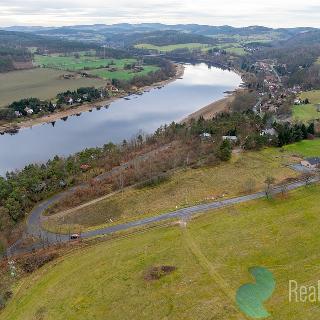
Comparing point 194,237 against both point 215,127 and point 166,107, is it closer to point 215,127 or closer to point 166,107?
point 215,127

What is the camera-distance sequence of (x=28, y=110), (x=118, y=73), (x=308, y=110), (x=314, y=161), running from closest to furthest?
(x=314, y=161) → (x=308, y=110) → (x=28, y=110) → (x=118, y=73)

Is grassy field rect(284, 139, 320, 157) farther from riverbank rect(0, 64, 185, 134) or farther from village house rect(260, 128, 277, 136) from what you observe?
riverbank rect(0, 64, 185, 134)

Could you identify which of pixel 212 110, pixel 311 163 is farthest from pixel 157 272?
pixel 212 110

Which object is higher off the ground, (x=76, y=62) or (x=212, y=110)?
(x=76, y=62)

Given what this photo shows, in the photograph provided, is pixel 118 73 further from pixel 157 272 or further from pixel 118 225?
pixel 157 272

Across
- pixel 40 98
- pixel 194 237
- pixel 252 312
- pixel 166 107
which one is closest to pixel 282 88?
pixel 166 107

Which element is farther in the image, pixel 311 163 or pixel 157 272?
pixel 311 163

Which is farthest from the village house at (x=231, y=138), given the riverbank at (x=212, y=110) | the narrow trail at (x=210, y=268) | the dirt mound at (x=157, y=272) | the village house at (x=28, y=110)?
the village house at (x=28, y=110)

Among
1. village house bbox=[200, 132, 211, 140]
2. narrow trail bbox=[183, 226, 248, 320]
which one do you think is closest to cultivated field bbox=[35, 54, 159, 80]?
village house bbox=[200, 132, 211, 140]
